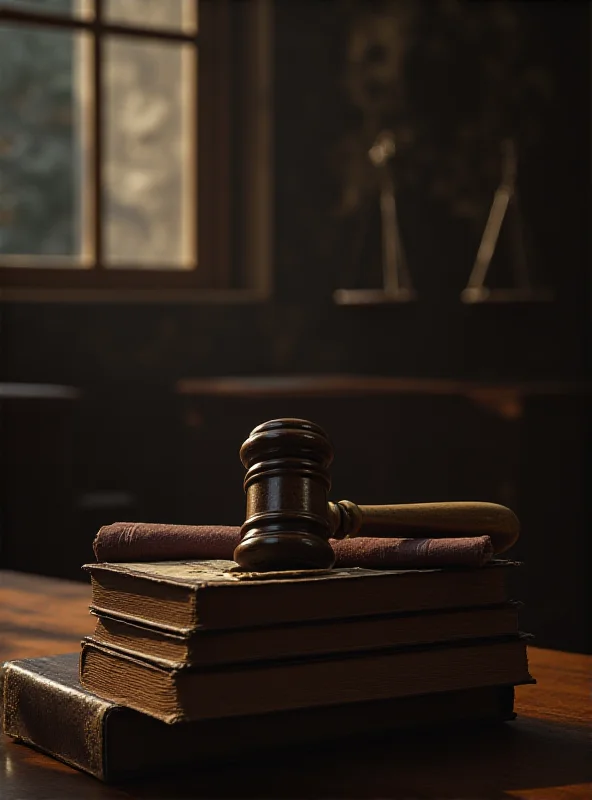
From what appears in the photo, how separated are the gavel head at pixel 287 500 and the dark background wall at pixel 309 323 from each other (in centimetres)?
408

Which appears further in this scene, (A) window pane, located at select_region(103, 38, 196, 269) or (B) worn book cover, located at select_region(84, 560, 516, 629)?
(A) window pane, located at select_region(103, 38, 196, 269)

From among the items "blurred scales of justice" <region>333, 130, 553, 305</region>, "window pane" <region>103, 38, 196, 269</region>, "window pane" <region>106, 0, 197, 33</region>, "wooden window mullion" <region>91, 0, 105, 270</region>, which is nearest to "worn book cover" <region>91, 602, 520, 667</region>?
"wooden window mullion" <region>91, 0, 105, 270</region>

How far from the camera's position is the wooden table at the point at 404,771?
2.42 feet

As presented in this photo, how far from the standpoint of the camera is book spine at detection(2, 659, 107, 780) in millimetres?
771

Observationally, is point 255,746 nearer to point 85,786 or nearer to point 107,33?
point 85,786

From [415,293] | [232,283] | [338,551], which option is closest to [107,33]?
[232,283]

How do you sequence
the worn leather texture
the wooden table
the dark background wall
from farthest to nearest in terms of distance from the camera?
the dark background wall → the worn leather texture → the wooden table

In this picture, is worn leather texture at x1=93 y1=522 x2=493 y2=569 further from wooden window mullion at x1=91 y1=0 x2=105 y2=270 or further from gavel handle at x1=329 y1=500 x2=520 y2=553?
wooden window mullion at x1=91 y1=0 x2=105 y2=270

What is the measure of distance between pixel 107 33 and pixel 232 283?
1.16 meters

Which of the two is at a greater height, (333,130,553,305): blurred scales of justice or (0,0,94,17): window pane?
(0,0,94,17): window pane

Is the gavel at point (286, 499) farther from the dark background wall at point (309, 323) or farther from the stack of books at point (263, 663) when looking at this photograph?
the dark background wall at point (309, 323)

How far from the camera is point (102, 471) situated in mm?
5598

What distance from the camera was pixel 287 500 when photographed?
2.64ft

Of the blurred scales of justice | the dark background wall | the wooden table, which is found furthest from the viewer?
the blurred scales of justice
